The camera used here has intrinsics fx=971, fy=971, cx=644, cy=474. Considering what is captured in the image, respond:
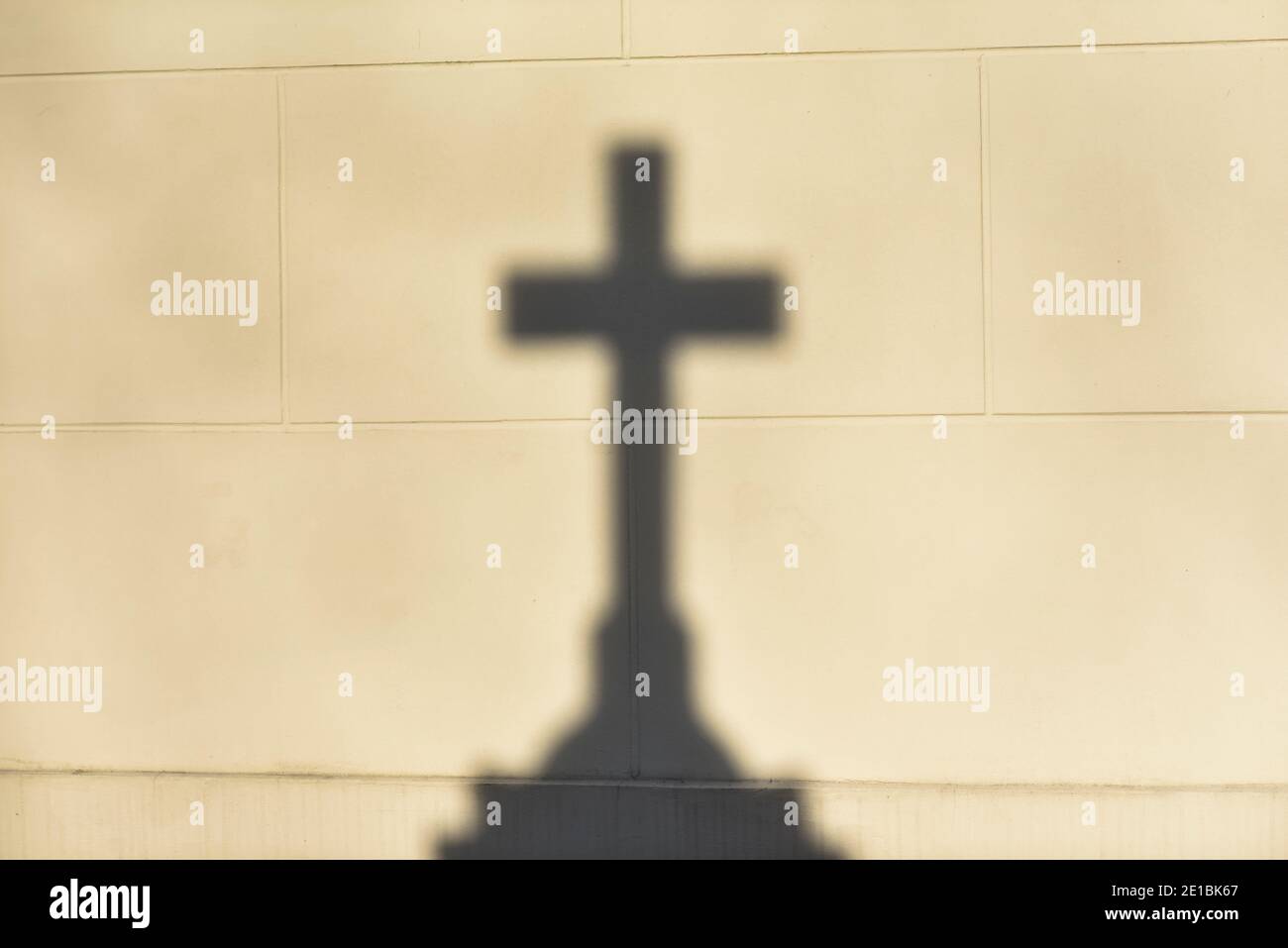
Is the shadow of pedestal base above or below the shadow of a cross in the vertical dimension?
below

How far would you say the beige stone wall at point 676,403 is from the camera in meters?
3.84

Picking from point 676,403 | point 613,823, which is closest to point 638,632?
point 613,823

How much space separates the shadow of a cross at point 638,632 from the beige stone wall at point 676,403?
33 mm

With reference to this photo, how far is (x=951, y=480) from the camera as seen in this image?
3.91m

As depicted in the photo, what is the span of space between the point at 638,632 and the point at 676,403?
947 mm

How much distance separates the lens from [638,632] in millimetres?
3969

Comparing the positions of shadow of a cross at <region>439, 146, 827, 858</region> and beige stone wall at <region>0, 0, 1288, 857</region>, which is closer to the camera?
beige stone wall at <region>0, 0, 1288, 857</region>

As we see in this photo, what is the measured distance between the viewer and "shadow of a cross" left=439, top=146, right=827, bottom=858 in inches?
155

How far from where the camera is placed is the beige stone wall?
3.84 meters

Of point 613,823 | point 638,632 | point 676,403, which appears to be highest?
point 676,403

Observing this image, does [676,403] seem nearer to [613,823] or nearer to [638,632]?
[638,632]

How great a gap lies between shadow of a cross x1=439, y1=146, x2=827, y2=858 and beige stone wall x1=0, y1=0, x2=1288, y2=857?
33 mm
